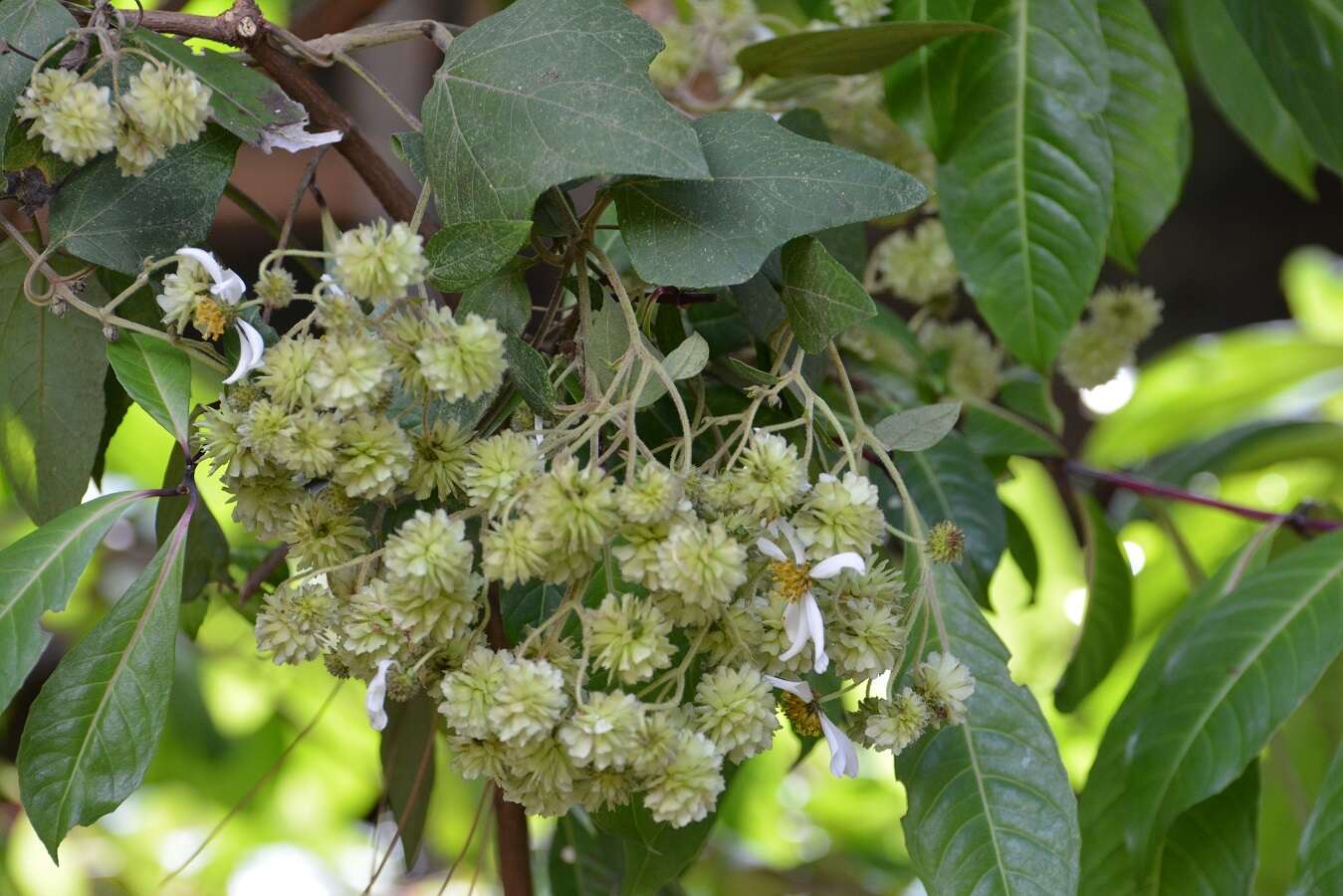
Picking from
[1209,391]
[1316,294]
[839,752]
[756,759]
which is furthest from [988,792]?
[1316,294]

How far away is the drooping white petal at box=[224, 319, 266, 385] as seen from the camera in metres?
0.38

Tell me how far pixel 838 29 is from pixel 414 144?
194mm

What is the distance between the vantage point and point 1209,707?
0.57m

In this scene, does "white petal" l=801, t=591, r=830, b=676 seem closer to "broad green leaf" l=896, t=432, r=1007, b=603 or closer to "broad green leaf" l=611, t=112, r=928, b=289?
"broad green leaf" l=611, t=112, r=928, b=289

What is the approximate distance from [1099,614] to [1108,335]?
155 millimetres

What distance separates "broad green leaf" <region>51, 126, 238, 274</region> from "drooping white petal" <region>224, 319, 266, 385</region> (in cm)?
6

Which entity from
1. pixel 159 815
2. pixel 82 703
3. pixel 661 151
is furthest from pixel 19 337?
pixel 159 815

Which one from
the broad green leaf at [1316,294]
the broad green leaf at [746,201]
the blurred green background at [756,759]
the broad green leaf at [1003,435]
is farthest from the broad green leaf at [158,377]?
the broad green leaf at [1316,294]

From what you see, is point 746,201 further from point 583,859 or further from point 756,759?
point 756,759

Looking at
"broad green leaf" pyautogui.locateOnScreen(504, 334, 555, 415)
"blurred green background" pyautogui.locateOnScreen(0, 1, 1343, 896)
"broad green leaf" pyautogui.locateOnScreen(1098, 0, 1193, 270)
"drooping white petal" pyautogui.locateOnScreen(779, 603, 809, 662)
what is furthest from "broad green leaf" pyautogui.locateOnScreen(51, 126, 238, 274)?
"blurred green background" pyautogui.locateOnScreen(0, 1, 1343, 896)

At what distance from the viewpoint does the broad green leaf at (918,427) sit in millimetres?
420

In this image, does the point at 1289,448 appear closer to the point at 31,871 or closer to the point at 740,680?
the point at 740,680

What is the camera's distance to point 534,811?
0.37 metres

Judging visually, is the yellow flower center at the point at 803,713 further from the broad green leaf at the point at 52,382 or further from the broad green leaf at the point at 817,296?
the broad green leaf at the point at 52,382
